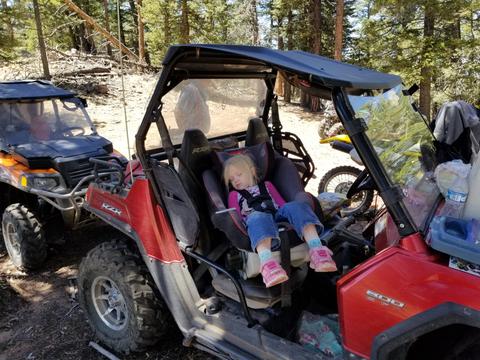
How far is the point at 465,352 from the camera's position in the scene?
1.96m

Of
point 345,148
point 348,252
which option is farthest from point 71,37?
point 348,252

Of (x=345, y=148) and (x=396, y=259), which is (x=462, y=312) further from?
(x=345, y=148)

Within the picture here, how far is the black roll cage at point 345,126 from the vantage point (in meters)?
1.98

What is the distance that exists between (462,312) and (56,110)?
5.30 m

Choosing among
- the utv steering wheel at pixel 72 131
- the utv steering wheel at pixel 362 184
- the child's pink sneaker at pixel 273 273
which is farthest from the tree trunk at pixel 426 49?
the child's pink sneaker at pixel 273 273

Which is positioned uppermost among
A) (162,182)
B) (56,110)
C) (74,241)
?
(56,110)

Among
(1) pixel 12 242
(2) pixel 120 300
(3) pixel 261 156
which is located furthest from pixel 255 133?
(1) pixel 12 242

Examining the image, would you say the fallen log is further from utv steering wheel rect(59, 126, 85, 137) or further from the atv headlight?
the atv headlight

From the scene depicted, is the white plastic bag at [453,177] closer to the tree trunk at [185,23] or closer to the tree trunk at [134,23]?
the tree trunk at [185,23]

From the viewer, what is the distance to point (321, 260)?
239 centimetres

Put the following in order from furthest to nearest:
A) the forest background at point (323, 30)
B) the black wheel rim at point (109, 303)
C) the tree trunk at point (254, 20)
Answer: the tree trunk at point (254, 20), the forest background at point (323, 30), the black wheel rim at point (109, 303)

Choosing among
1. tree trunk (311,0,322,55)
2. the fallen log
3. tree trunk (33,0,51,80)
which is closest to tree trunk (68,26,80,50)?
A: the fallen log

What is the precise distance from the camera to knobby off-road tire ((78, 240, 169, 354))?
2.94 m

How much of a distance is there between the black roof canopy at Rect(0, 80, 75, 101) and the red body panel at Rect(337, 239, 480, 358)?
4.72 meters
